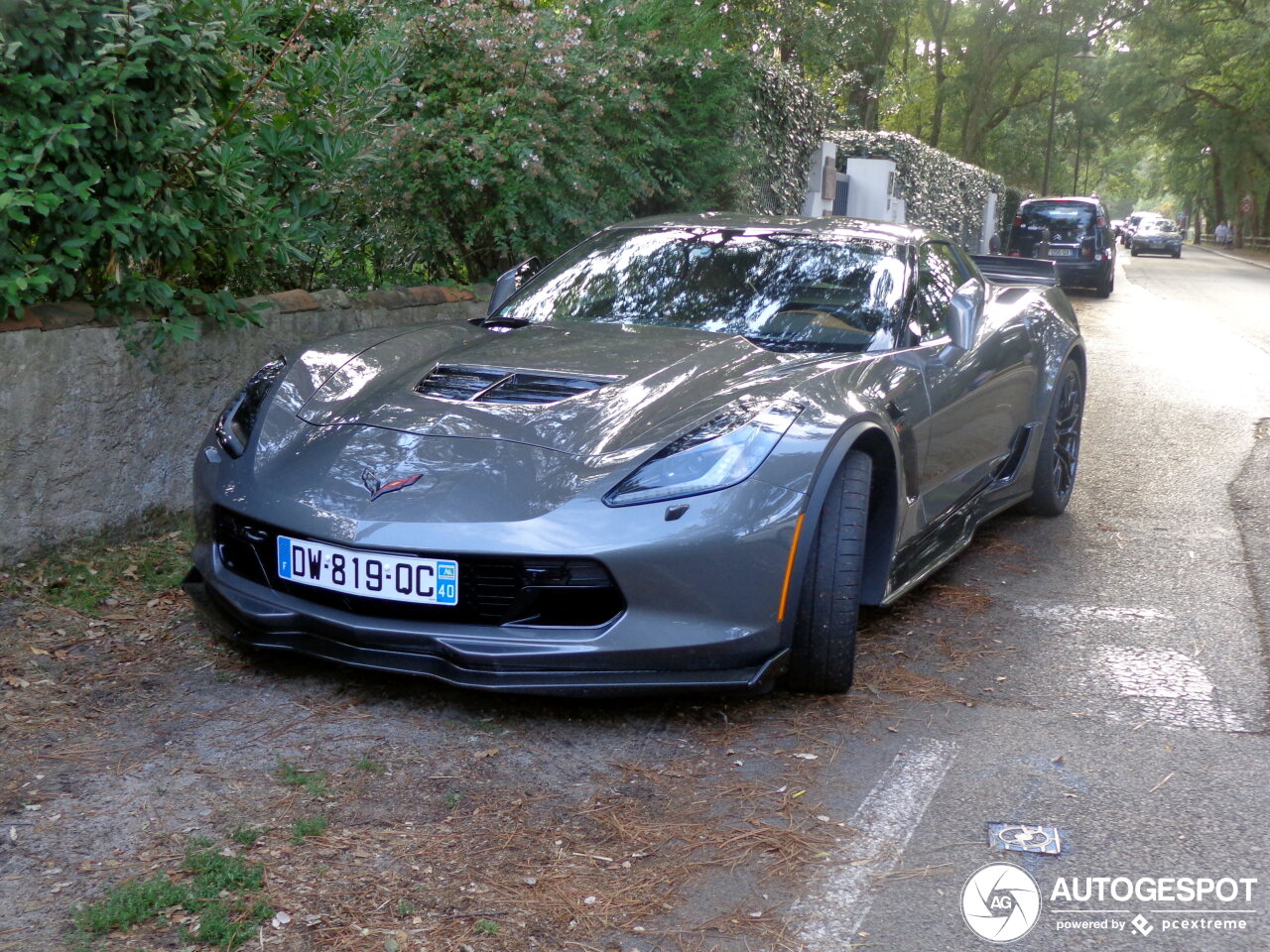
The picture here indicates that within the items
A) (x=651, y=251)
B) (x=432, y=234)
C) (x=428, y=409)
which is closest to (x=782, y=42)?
(x=432, y=234)

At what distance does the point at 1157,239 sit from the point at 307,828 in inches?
1891

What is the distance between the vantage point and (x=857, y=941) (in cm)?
224

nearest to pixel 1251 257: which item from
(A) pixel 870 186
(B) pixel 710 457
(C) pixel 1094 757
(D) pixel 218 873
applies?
(A) pixel 870 186

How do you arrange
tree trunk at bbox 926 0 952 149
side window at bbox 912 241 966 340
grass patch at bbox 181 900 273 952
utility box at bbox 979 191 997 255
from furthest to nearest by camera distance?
tree trunk at bbox 926 0 952 149
utility box at bbox 979 191 997 255
side window at bbox 912 241 966 340
grass patch at bbox 181 900 273 952

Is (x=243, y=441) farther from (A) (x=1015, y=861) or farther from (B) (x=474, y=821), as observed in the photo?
(A) (x=1015, y=861)

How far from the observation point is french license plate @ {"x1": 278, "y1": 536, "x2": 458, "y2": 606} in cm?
293

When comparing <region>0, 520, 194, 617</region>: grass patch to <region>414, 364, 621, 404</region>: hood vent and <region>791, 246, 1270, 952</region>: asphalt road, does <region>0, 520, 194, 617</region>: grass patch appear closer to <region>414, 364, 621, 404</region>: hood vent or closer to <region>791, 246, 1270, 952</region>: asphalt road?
<region>414, 364, 621, 404</region>: hood vent

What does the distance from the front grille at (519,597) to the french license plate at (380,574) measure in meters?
0.02

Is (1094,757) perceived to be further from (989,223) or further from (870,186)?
(989,223)

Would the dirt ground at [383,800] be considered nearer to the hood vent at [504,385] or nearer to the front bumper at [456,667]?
the front bumper at [456,667]

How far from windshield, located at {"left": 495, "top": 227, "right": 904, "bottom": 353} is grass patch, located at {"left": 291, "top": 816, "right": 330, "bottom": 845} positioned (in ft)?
6.83


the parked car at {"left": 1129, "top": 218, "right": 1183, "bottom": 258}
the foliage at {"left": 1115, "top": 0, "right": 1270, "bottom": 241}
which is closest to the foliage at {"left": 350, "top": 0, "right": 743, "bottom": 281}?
the foliage at {"left": 1115, "top": 0, "right": 1270, "bottom": 241}

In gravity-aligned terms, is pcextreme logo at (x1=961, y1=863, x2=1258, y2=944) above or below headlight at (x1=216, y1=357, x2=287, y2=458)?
below

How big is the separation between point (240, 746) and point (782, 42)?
683 inches
